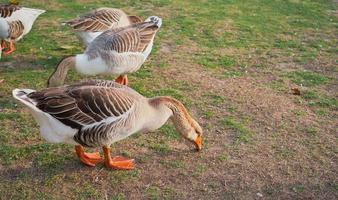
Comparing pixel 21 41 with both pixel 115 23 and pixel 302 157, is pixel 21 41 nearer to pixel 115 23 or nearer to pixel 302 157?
pixel 115 23

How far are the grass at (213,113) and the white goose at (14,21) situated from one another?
1.26 feet

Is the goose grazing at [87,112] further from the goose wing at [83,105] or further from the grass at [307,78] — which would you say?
the grass at [307,78]

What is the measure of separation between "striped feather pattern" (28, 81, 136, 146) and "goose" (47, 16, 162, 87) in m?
1.34

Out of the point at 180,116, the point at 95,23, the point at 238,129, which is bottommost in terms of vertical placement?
the point at 238,129

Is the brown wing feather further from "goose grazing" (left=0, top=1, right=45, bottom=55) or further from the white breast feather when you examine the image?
the white breast feather

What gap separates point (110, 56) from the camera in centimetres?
558

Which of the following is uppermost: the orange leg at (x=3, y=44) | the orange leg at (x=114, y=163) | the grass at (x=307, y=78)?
the orange leg at (x=3, y=44)

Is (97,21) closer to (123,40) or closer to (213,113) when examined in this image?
(123,40)

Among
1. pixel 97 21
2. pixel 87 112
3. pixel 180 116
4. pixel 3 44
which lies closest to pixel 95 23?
pixel 97 21

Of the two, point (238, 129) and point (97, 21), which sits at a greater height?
point (97, 21)

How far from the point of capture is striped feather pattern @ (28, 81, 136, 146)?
158 inches

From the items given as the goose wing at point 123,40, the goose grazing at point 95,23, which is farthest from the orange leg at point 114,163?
the goose grazing at point 95,23

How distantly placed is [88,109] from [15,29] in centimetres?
338

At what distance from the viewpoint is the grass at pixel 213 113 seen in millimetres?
4230
